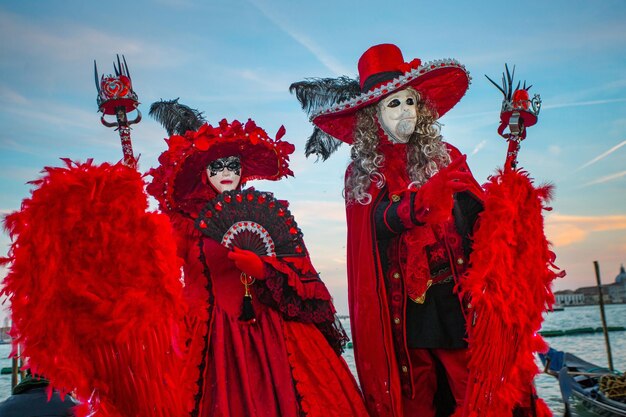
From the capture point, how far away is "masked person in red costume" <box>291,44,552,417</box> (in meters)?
3.63

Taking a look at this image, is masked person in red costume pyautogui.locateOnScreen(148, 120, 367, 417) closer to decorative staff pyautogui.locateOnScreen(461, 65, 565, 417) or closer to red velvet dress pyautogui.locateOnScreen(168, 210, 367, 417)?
red velvet dress pyautogui.locateOnScreen(168, 210, 367, 417)

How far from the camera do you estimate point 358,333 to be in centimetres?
378

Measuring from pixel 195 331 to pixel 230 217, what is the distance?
0.79m

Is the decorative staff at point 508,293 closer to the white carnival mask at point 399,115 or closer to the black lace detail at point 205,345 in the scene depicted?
the white carnival mask at point 399,115

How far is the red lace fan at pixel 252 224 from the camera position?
3.80 metres

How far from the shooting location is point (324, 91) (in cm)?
461

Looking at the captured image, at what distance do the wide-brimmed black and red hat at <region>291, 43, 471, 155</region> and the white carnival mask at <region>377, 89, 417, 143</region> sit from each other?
0.07m

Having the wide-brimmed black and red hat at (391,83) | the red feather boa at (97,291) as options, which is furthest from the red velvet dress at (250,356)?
the wide-brimmed black and red hat at (391,83)

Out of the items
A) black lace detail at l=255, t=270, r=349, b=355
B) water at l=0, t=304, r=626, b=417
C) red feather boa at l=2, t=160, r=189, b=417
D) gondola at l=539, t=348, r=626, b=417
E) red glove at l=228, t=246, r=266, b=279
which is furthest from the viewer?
water at l=0, t=304, r=626, b=417

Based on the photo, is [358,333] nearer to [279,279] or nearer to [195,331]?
[279,279]

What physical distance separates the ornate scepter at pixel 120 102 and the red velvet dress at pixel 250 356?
32.1 inches

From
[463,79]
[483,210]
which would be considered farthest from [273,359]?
[463,79]

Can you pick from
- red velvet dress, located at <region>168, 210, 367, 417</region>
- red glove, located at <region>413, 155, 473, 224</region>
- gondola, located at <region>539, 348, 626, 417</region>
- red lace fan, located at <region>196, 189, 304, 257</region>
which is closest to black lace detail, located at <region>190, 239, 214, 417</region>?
red velvet dress, located at <region>168, 210, 367, 417</region>

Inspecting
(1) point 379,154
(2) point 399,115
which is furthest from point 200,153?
(2) point 399,115
